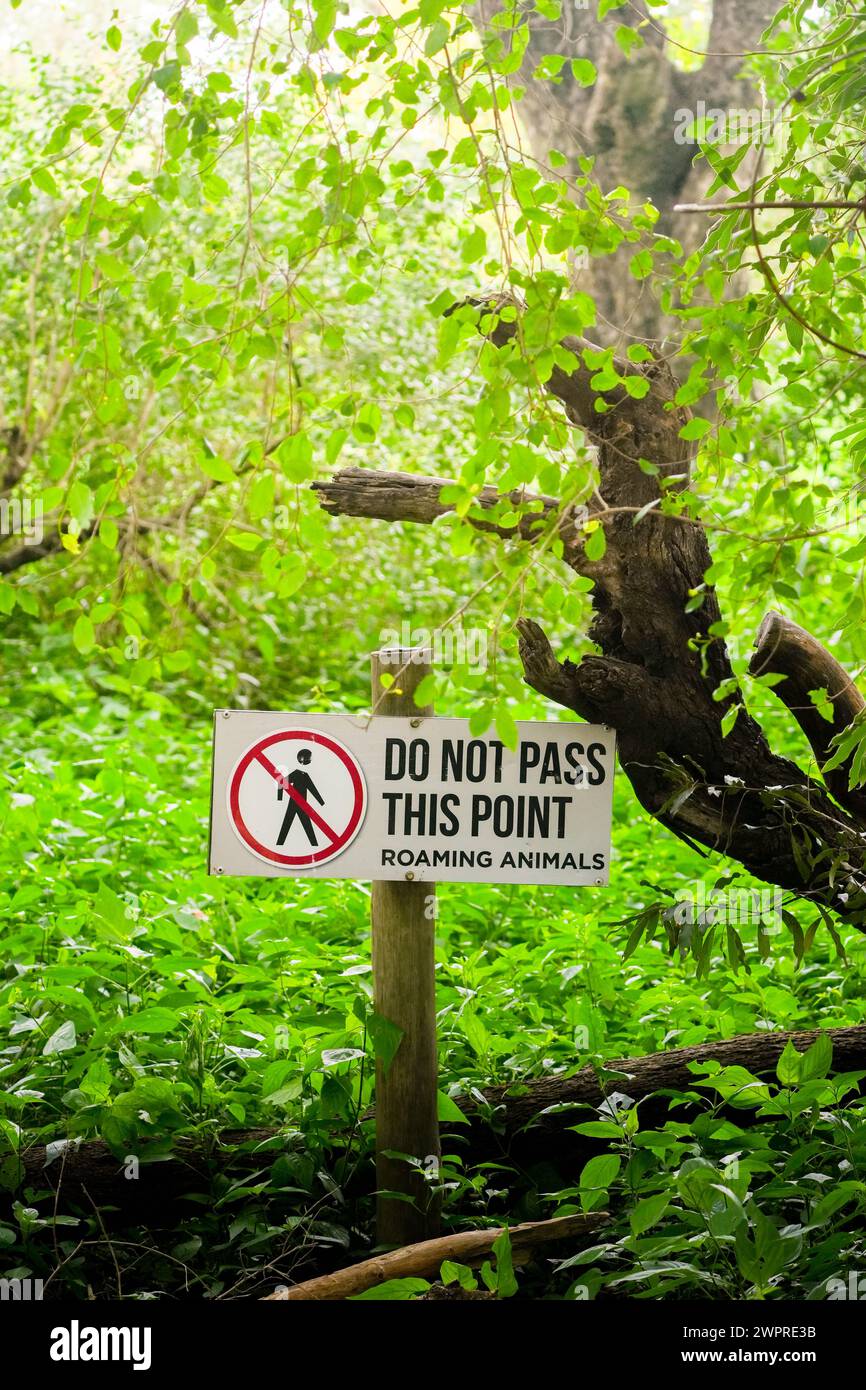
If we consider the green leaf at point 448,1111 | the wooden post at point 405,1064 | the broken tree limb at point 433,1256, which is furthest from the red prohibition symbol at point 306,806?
the broken tree limb at point 433,1256

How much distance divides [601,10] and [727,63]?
7083 millimetres

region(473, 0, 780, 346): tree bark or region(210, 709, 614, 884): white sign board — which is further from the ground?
region(473, 0, 780, 346): tree bark

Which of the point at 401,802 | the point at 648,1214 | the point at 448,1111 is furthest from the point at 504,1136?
the point at 401,802

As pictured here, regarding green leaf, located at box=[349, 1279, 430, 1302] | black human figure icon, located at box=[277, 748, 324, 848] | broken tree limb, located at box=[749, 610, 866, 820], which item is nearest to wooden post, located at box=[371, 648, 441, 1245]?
black human figure icon, located at box=[277, 748, 324, 848]

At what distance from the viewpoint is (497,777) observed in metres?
2.51

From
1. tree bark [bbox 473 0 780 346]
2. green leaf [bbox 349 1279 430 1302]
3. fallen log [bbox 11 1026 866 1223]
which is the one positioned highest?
tree bark [bbox 473 0 780 346]

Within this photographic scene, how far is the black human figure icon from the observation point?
250cm

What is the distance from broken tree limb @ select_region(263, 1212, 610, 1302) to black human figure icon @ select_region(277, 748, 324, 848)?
0.78 metres

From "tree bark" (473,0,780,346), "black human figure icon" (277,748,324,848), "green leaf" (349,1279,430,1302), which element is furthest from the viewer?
"tree bark" (473,0,780,346)

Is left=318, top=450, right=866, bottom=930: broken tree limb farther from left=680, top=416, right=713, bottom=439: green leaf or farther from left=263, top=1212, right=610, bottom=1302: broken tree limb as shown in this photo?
left=263, top=1212, right=610, bottom=1302: broken tree limb

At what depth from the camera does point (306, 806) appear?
8.20 feet

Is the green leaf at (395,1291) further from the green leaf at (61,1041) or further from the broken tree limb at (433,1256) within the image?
the green leaf at (61,1041)
